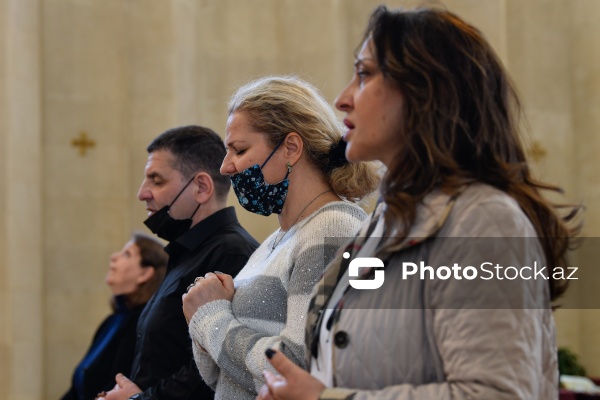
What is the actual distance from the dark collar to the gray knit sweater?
0.98 meters

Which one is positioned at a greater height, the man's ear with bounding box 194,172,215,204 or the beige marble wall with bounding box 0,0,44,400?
the man's ear with bounding box 194,172,215,204

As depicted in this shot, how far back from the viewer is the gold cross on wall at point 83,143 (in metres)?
8.66

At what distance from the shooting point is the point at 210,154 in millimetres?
4527

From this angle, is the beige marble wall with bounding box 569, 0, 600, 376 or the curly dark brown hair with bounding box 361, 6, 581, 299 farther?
the beige marble wall with bounding box 569, 0, 600, 376

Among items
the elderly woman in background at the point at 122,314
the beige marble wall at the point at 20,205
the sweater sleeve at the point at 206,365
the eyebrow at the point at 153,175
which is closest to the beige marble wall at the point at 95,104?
the beige marble wall at the point at 20,205

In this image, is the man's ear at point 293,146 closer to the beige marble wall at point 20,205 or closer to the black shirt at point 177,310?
the black shirt at point 177,310

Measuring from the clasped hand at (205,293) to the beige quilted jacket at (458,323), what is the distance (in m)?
1.02

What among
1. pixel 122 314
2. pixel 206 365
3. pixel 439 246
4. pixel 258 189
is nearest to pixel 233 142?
pixel 258 189

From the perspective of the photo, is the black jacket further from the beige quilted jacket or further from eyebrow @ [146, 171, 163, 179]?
the beige quilted jacket

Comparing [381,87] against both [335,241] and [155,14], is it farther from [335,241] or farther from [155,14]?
[155,14]

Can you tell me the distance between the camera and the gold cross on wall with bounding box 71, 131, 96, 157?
866 cm

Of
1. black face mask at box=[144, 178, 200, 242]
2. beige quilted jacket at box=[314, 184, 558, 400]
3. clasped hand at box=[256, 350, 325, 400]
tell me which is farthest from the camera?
black face mask at box=[144, 178, 200, 242]

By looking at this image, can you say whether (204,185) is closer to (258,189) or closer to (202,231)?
(202,231)

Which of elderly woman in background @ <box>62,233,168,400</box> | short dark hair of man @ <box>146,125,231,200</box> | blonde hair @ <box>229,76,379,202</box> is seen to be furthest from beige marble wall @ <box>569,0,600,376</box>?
blonde hair @ <box>229,76,379,202</box>
